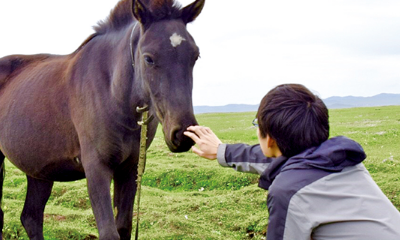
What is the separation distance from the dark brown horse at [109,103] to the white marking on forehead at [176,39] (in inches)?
0.4

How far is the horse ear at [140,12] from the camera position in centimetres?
437

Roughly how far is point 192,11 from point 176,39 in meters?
0.67

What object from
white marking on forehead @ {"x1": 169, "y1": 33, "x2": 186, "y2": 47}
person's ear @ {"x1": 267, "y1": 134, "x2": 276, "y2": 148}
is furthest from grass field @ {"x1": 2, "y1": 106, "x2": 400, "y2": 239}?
person's ear @ {"x1": 267, "y1": 134, "x2": 276, "y2": 148}

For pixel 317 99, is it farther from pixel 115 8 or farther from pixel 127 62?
pixel 115 8

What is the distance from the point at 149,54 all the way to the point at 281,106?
1928 mm

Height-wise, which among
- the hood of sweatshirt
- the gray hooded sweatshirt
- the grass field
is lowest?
the grass field

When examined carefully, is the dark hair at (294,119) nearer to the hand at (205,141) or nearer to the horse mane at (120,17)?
the hand at (205,141)

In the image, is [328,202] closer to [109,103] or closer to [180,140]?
[180,140]

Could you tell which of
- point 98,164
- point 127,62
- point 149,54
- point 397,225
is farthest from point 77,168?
point 397,225

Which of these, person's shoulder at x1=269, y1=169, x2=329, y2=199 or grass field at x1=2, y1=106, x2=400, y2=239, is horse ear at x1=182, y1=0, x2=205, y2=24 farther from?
grass field at x1=2, y1=106, x2=400, y2=239

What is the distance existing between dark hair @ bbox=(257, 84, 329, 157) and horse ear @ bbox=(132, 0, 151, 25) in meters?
2.14

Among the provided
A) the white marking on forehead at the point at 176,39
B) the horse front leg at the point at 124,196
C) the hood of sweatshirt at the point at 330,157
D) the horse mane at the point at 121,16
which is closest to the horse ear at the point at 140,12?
the horse mane at the point at 121,16

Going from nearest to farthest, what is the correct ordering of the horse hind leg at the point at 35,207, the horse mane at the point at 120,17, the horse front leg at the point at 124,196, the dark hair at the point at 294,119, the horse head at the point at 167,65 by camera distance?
the dark hair at the point at 294,119
the horse head at the point at 167,65
the horse mane at the point at 120,17
the horse front leg at the point at 124,196
the horse hind leg at the point at 35,207

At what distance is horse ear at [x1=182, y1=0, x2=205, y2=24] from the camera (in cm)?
473
